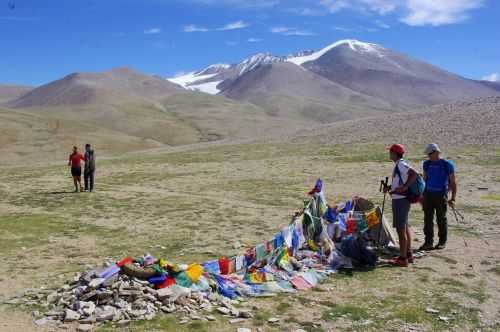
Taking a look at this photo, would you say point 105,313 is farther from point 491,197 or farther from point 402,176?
point 491,197

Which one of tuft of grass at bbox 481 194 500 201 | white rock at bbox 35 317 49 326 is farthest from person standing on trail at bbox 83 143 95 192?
tuft of grass at bbox 481 194 500 201

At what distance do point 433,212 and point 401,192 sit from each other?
6.72 feet

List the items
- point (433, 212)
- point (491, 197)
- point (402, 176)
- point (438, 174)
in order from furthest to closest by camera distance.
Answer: point (491, 197) < point (433, 212) < point (438, 174) < point (402, 176)

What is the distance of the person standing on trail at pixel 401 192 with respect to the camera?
398 inches

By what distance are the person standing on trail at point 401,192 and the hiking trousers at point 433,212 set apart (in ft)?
4.93

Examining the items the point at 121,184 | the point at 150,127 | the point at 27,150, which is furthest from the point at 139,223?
the point at 150,127

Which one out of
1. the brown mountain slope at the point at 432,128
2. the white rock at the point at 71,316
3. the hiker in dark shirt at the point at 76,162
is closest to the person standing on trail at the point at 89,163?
the hiker in dark shirt at the point at 76,162

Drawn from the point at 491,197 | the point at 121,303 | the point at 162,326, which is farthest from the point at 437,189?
the point at 491,197

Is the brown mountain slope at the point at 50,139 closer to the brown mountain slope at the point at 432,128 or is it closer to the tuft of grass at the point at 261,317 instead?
the brown mountain slope at the point at 432,128

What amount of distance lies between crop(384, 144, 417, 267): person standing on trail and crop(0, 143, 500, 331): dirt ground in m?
0.42

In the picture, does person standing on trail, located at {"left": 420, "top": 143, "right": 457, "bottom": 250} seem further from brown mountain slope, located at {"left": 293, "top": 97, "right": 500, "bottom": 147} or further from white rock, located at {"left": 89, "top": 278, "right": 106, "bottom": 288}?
brown mountain slope, located at {"left": 293, "top": 97, "right": 500, "bottom": 147}

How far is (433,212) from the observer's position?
463 inches

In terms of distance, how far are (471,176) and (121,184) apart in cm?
1776

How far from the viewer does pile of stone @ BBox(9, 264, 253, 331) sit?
8039 millimetres
